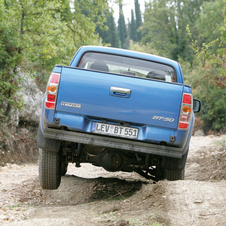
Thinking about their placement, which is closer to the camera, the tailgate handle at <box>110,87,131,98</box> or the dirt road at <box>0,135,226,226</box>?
the dirt road at <box>0,135,226,226</box>

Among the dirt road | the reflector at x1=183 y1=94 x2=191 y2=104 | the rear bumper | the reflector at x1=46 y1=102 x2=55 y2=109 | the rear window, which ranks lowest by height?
the dirt road

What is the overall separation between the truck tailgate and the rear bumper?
25 cm

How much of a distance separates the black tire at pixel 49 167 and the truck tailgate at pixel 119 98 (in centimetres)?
86

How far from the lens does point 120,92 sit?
3.84 metres

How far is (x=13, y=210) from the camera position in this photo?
12.5ft

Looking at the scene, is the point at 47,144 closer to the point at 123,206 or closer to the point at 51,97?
the point at 51,97

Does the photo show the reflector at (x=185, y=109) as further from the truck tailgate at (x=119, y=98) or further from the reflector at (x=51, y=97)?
the reflector at (x=51, y=97)

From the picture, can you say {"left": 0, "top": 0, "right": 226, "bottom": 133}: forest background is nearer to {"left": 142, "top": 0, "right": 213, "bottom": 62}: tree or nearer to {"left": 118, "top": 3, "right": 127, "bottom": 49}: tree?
{"left": 142, "top": 0, "right": 213, "bottom": 62}: tree

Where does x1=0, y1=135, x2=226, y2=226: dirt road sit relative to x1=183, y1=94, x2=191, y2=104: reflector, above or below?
below

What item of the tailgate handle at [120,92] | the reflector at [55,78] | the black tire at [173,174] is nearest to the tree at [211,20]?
the black tire at [173,174]

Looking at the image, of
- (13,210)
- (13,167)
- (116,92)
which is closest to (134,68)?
(116,92)

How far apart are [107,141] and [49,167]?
3.48ft

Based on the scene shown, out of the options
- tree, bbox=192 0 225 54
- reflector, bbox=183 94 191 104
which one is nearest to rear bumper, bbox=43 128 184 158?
reflector, bbox=183 94 191 104

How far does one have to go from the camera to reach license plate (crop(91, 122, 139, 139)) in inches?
154
